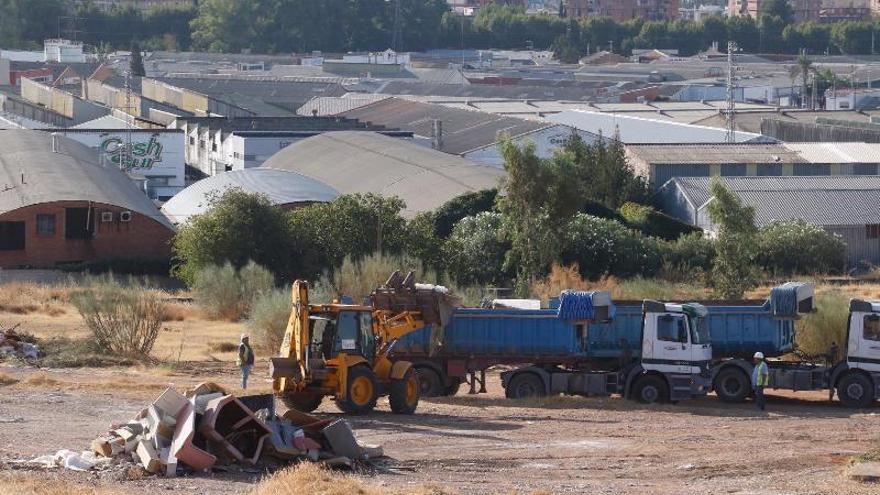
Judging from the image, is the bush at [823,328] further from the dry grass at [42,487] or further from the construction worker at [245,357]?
the dry grass at [42,487]

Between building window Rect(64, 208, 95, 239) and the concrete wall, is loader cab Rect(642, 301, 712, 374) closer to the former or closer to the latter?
the concrete wall

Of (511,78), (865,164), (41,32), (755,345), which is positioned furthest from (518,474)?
(41,32)

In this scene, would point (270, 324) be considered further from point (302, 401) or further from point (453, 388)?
point (302, 401)

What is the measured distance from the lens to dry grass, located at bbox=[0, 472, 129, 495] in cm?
1738

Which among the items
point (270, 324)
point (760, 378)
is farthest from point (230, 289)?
point (760, 378)

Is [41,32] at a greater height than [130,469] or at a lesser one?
greater

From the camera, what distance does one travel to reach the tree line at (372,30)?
151000mm

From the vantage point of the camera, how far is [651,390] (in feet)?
88.2

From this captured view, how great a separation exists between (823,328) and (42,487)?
689 inches

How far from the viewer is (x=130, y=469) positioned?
1923 cm

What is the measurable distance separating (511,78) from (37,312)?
294 feet

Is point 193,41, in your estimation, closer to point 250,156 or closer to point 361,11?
point 361,11

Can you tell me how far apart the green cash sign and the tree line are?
8087cm

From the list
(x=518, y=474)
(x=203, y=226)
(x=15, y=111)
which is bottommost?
(x=518, y=474)
